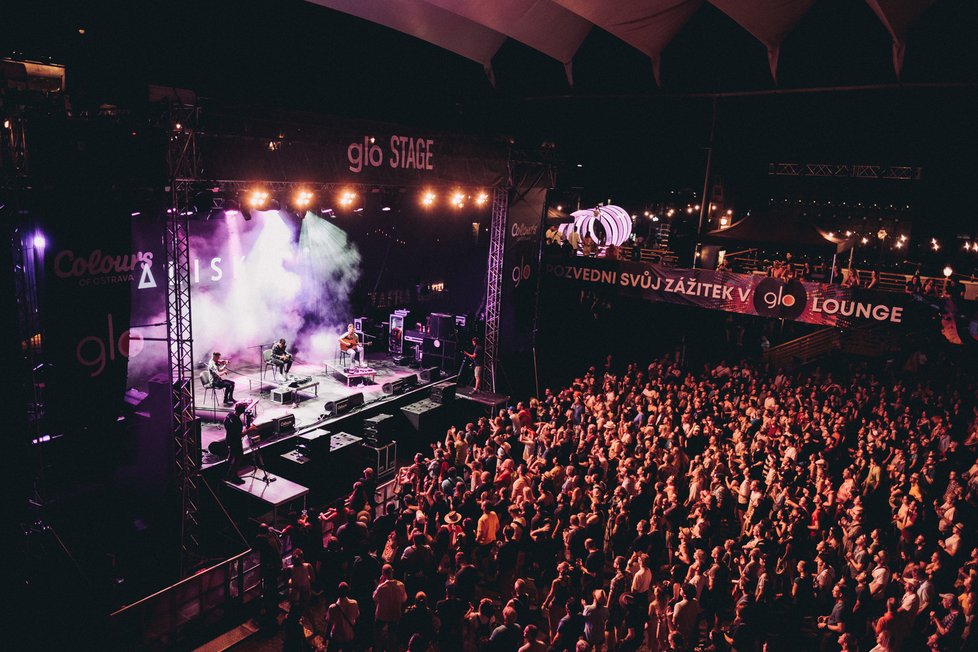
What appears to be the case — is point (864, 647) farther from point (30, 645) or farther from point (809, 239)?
point (809, 239)

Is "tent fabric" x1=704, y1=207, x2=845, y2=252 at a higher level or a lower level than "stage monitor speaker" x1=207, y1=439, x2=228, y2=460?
higher

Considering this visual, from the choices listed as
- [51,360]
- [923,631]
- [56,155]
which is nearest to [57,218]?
[56,155]

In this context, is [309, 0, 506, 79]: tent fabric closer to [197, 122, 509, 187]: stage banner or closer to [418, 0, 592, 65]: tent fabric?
[418, 0, 592, 65]: tent fabric

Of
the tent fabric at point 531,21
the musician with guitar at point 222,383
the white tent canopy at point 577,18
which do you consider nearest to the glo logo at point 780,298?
the white tent canopy at point 577,18

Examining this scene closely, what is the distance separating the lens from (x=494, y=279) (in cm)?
1530

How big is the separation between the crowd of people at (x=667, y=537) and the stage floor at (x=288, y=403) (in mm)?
3096

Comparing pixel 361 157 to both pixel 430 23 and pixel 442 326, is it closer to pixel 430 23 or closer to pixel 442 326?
pixel 430 23

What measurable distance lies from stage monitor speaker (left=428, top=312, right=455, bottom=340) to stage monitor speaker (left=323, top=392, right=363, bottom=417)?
421 cm

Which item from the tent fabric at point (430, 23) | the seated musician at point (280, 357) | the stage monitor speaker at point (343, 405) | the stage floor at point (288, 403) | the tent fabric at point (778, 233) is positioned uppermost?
the tent fabric at point (430, 23)

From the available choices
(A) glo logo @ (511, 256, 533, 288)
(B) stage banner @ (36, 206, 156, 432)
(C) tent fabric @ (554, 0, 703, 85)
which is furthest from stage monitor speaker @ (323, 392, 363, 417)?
(C) tent fabric @ (554, 0, 703, 85)

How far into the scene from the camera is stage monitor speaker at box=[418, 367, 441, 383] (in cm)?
1580

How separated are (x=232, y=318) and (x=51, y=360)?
338 inches

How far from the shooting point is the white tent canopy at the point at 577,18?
12.3 meters

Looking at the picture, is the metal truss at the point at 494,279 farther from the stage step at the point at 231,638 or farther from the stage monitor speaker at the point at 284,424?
the stage step at the point at 231,638
